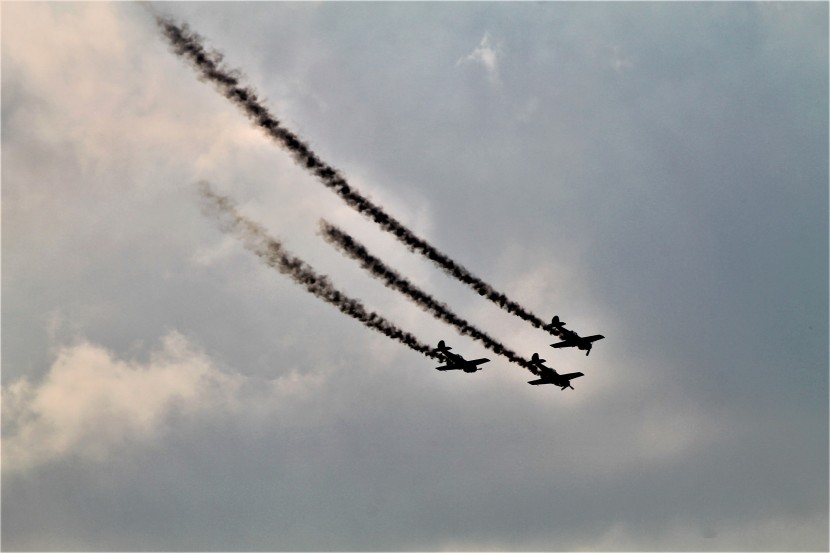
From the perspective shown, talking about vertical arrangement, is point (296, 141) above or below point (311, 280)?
above

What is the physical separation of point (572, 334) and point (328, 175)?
2114cm

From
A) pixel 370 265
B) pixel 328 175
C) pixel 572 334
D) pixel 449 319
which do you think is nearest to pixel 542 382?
pixel 572 334

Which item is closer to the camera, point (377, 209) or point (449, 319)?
point (377, 209)

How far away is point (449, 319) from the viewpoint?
64.8m

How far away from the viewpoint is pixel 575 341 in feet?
227

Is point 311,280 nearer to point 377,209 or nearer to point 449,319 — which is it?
point 377,209

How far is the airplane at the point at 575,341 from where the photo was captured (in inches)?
2709

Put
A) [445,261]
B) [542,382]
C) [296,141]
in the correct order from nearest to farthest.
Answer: [296,141] → [445,261] → [542,382]

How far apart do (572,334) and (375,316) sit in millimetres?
12732

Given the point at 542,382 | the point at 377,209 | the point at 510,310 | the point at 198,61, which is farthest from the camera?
the point at 542,382

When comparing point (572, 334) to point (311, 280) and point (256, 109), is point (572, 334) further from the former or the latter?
point (256, 109)

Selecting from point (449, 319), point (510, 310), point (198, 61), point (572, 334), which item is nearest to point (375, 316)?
point (449, 319)

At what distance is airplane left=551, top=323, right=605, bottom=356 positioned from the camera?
6881 centimetres

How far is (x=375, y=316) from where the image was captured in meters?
64.2
